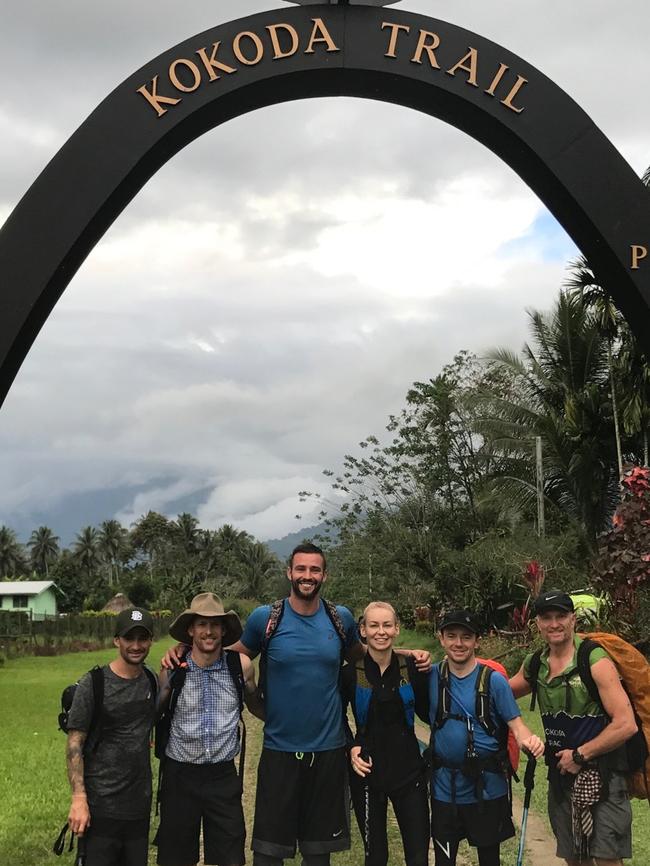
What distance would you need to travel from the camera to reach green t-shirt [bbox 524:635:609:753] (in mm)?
3717

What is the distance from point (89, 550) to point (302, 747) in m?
90.6

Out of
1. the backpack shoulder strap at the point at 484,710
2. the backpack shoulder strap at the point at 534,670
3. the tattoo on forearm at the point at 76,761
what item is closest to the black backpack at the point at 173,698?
the tattoo on forearm at the point at 76,761

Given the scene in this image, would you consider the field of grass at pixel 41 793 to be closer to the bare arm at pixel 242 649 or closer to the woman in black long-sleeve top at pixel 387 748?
the woman in black long-sleeve top at pixel 387 748

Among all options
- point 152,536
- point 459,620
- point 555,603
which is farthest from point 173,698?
point 152,536

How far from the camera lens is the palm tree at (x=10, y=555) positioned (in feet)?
277

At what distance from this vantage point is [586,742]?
371 centimetres

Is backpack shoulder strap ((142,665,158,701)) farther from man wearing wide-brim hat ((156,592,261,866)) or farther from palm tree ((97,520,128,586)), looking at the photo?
palm tree ((97,520,128,586))

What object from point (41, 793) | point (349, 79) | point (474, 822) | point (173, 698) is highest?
point (349, 79)

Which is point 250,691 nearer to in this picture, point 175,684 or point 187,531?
point 175,684

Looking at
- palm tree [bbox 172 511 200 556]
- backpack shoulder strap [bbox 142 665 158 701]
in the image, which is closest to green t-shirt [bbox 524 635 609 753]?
backpack shoulder strap [bbox 142 665 158 701]

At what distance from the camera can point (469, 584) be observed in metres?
20.6

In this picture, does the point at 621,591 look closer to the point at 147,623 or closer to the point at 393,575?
the point at 147,623

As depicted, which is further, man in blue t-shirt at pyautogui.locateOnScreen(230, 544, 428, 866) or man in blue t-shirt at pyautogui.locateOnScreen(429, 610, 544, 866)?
man in blue t-shirt at pyautogui.locateOnScreen(230, 544, 428, 866)

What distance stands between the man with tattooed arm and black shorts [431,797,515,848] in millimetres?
1242
